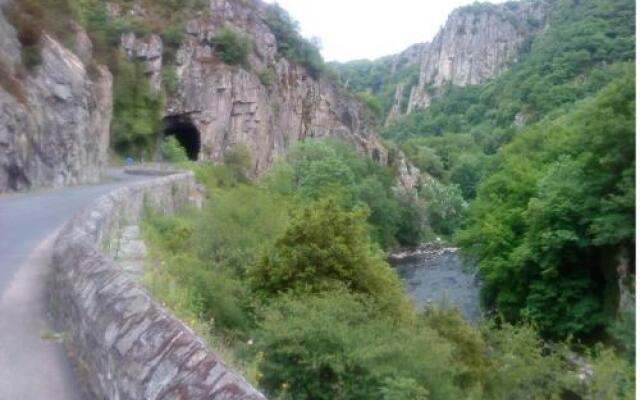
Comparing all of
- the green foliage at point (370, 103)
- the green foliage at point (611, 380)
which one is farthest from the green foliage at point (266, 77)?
the green foliage at point (611, 380)

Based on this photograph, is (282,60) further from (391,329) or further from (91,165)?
(391,329)

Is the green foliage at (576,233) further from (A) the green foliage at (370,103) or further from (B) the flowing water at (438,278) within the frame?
(A) the green foliage at (370,103)

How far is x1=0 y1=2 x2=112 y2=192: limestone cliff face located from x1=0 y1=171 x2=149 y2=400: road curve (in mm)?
7461

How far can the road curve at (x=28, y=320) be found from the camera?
20.6 feet

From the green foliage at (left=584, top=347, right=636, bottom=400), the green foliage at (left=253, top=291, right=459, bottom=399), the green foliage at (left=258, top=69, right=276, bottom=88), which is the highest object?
the green foliage at (left=258, top=69, right=276, bottom=88)

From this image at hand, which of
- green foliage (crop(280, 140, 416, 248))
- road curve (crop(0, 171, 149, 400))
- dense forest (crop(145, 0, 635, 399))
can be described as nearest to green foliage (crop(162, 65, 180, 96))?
dense forest (crop(145, 0, 635, 399))

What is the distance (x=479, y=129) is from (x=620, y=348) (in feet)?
330

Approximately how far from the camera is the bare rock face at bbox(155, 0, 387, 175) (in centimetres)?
5209

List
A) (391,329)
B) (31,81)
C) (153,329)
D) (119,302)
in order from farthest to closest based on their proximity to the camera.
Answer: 1. (31,81)
2. (391,329)
3. (119,302)
4. (153,329)

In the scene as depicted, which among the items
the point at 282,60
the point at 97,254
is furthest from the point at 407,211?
the point at 97,254

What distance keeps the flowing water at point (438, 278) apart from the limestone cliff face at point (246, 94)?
13.1m

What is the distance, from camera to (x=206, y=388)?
4.22 m

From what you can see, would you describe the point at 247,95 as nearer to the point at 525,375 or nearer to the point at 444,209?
the point at 444,209

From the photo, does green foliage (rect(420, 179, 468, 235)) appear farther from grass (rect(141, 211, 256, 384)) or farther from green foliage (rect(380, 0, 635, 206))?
grass (rect(141, 211, 256, 384))
